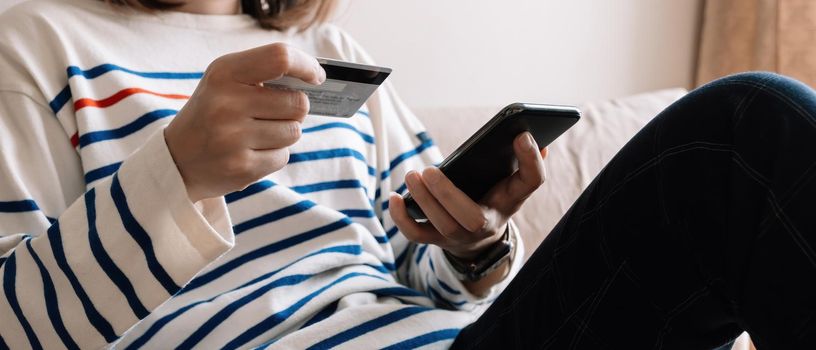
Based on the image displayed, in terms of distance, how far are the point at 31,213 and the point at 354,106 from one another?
0.35 metres

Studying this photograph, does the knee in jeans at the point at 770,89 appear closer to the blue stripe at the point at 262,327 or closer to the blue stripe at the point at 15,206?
the blue stripe at the point at 262,327

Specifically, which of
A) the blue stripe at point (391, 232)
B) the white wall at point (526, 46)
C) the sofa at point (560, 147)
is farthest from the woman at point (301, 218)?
the white wall at point (526, 46)

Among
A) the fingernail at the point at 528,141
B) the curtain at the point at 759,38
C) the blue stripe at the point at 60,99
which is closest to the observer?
the fingernail at the point at 528,141

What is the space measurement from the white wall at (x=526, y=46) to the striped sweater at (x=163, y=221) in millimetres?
410

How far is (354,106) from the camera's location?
707 millimetres

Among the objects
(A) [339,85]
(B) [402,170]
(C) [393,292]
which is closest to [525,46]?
(B) [402,170]

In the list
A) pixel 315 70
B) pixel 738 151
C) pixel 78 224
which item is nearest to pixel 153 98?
pixel 78 224

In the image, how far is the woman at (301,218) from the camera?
547 mm

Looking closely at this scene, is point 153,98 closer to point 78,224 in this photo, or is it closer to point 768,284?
point 78,224

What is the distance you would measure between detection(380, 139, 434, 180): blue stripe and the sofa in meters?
0.16

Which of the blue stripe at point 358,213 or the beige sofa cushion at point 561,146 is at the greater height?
the blue stripe at point 358,213

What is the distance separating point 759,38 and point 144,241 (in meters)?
1.45

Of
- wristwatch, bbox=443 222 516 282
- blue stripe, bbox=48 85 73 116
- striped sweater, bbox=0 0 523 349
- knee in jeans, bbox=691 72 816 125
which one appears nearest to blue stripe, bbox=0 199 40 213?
striped sweater, bbox=0 0 523 349

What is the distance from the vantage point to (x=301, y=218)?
2.82 feet
